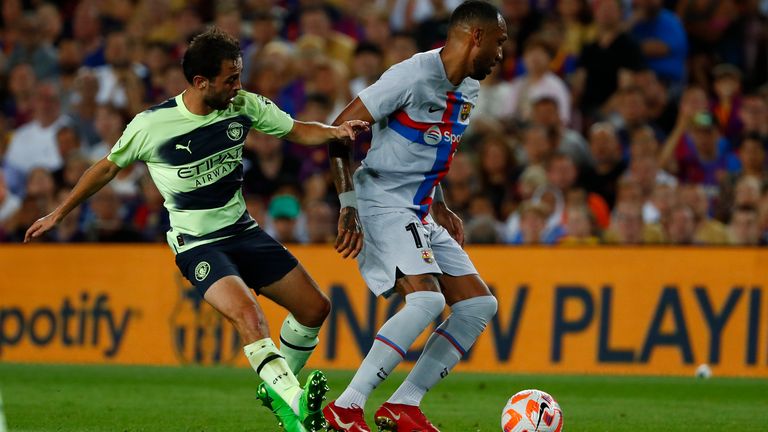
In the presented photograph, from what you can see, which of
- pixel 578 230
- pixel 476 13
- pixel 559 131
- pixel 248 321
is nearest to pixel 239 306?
pixel 248 321

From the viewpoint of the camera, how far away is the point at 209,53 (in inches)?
295

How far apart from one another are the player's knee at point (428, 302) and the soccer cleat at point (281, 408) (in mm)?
929

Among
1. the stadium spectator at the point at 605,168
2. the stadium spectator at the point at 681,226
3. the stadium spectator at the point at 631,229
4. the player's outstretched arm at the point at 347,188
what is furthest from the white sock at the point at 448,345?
the stadium spectator at the point at 605,168

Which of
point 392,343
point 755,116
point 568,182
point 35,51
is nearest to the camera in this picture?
point 392,343

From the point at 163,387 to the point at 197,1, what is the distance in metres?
9.24

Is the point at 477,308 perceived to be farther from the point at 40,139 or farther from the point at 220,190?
the point at 40,139

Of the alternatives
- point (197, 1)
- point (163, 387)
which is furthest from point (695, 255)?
point (197, 1)

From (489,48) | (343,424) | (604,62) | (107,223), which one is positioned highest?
(489,48)

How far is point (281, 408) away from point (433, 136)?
187 centimetres

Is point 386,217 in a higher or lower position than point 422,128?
lower

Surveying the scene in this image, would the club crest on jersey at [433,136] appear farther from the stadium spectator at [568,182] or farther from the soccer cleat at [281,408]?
the stadium spectator at [568,182]

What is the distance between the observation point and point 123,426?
28.0 feet

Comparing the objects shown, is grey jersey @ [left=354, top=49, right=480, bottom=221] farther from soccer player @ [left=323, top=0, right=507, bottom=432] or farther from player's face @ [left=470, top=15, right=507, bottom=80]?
player's face @ [left=470, top=15, right=507, bottom=80]

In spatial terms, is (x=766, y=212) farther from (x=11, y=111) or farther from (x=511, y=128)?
(x=11, y=111)
